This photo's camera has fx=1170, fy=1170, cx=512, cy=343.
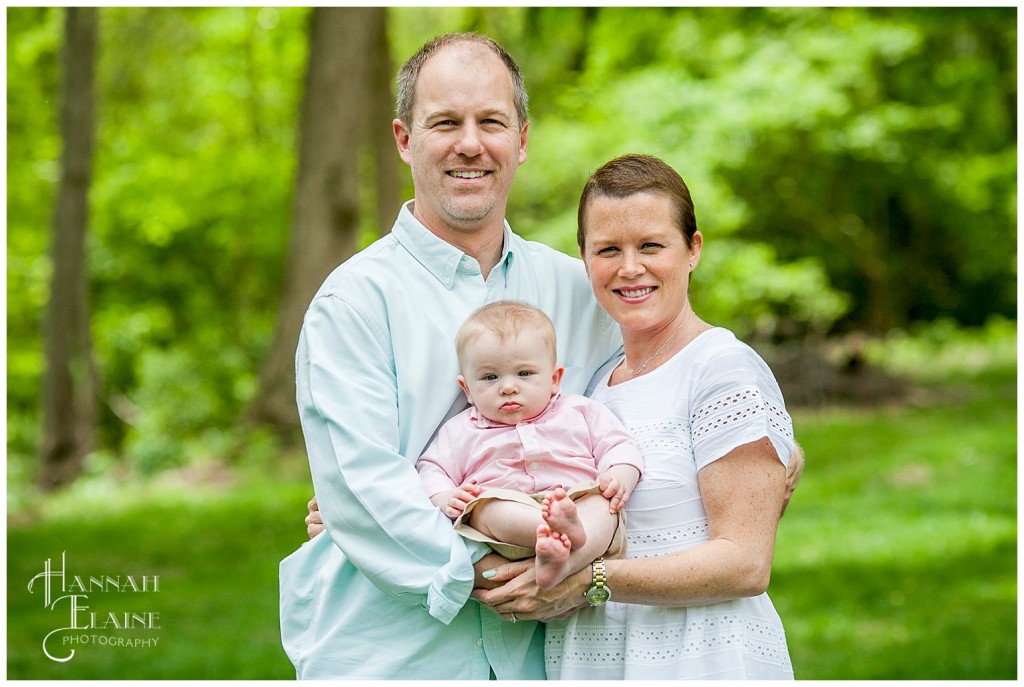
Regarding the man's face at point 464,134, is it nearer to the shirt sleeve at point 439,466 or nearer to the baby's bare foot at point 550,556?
the shirt sleeve at point 439,466

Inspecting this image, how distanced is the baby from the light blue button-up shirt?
71 millimetres

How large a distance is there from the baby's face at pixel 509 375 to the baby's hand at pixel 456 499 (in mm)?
195

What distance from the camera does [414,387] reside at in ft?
9.42

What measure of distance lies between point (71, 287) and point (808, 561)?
29.0ft

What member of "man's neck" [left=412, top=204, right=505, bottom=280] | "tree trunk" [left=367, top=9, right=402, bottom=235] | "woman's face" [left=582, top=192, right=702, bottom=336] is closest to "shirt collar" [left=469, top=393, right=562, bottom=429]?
"woman's face" [left=582, top=192, right=702, bottom=336]

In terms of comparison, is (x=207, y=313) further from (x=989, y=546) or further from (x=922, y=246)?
(x=989, y=546)

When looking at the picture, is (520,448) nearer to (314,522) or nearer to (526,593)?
(526,593)

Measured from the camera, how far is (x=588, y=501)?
8.93ft

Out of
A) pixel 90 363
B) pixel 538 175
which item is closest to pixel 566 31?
pixel 538 175

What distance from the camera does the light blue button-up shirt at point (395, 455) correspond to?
2.69 metres

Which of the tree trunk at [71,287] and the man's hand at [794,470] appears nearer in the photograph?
the man's hand at [794,470]

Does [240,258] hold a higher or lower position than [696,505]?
higher

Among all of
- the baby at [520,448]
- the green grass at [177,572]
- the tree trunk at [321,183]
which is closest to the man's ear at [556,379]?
the baby at [520,448]

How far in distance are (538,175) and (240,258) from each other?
6.51 metres
